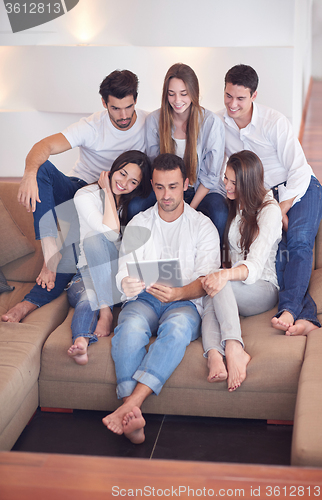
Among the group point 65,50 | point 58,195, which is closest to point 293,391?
point 58,195

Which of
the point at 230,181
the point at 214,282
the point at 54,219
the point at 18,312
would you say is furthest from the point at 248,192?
the point at 18,312

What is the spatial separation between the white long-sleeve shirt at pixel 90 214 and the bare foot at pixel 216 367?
2.57ft

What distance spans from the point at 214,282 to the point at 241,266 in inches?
5.8

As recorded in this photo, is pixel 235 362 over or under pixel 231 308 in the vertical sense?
under

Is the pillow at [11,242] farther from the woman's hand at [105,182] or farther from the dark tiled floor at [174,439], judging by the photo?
the dark tiled floor at [174,439]

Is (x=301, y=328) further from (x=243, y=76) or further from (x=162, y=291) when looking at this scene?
(x=243, y=76)

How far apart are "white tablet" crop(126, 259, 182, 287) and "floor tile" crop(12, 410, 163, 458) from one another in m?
0.57

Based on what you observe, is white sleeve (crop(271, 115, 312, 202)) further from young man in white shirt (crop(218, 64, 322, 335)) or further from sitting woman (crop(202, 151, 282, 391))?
sitting woman (crop(202, 151, 282, 391))

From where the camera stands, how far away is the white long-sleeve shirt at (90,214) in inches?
91.5

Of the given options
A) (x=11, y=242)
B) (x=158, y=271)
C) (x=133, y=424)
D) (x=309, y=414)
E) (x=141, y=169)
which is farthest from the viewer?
(x=11, y=242)

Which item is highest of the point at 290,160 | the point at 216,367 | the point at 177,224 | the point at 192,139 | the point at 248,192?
the point at 192,139

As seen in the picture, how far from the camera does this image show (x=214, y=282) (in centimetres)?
204

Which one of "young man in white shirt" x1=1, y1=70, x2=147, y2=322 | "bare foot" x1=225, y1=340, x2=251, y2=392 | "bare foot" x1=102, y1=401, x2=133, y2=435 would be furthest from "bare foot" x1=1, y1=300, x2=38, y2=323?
"bare foot" x1=225, y1=340, x2=251, y2=392

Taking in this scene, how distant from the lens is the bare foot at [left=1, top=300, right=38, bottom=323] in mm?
2236
